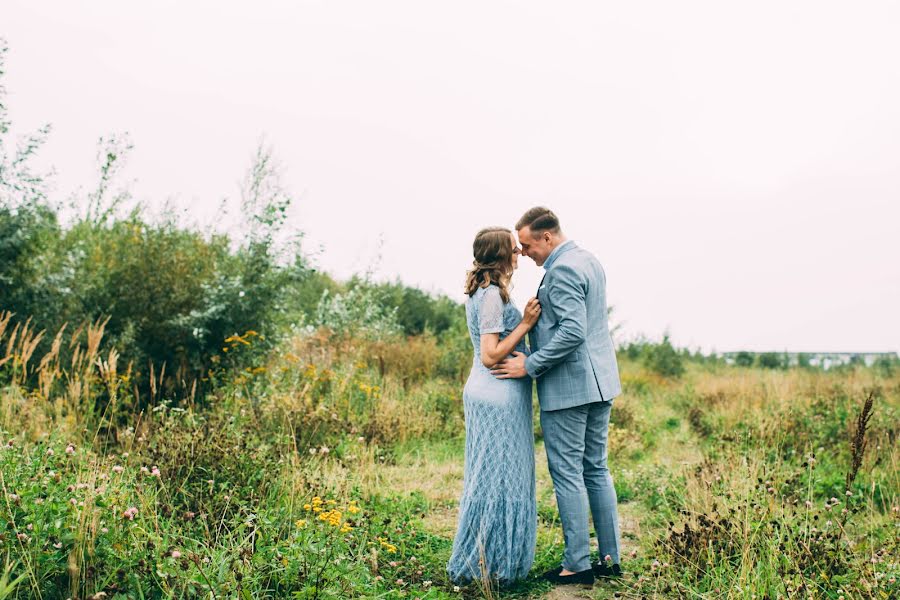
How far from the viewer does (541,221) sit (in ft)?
13.2

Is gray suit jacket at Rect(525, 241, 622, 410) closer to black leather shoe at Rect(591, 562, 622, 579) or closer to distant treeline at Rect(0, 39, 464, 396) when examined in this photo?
black leather shoe at Rect(591, 562, 622, 579)

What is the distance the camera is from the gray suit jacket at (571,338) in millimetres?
3750

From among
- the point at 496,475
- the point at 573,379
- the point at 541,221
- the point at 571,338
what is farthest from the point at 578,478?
the point at 541,221

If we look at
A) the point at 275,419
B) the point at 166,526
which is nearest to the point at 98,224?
the point at 275,419

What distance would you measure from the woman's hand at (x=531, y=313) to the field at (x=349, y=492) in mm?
1440

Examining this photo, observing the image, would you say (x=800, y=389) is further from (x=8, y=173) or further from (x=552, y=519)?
(x=8, y=173)

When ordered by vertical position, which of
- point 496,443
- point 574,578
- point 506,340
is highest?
point 506,340

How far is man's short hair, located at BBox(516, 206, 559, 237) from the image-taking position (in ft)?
13.2

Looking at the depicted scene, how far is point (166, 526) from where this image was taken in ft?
11.3

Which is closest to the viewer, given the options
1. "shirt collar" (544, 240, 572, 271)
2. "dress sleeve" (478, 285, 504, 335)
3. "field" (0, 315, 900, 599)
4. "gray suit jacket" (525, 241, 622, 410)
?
"field" (0, 315, 900, 599)

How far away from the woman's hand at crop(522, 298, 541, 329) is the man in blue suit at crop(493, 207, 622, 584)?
4 centimetres

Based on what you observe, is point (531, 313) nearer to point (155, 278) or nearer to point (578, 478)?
point (578, 478)

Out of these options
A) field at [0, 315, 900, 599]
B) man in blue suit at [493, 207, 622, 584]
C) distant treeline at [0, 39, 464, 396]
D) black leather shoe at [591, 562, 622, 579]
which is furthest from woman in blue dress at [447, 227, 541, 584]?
distant treeline at [0, 39, 464, 396]

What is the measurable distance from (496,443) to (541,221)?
4.43ft
